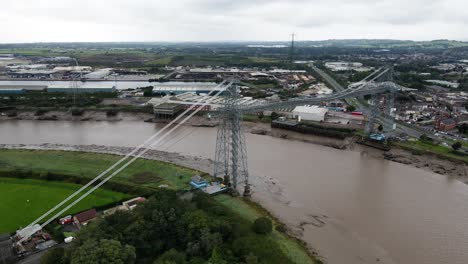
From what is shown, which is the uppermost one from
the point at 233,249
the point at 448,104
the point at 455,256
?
the point at 448,104

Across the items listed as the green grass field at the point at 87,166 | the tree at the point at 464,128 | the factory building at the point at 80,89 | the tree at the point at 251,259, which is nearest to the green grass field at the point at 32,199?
the green grass field at the point at 87,166

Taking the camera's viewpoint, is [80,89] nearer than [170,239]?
No

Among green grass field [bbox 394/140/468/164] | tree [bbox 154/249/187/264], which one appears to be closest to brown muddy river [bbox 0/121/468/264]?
green grass field [bbox 394/140/468/164]

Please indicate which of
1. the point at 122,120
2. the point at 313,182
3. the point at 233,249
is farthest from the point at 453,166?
the point at 122,120

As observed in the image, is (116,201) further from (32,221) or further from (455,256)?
(455,256)

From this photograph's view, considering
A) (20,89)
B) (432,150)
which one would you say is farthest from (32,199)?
(20,89)

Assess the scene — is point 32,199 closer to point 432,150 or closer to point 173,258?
point 173,258

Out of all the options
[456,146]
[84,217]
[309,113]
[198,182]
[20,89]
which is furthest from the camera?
[20,89]

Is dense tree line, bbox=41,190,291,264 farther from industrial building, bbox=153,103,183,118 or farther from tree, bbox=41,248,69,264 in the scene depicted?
industrial building, bbox=153,103,183,118
